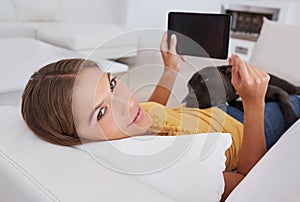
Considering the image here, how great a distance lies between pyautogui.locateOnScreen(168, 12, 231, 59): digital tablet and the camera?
1.08 m

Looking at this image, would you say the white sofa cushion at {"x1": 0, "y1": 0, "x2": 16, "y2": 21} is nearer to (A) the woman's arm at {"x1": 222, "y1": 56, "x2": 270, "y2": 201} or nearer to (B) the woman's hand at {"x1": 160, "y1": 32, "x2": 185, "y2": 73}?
(B) the woman's hand at {"x1": 160, "y1": 32, "x2": 185, "y2": 73}

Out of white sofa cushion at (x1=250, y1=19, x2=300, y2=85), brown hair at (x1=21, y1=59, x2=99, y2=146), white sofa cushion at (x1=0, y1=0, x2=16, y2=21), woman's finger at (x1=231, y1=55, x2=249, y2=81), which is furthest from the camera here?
white sofa cushion at (x1=0, y1=0, x2=16, y2=21)

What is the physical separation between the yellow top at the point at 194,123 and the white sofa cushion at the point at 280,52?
0.72 metres

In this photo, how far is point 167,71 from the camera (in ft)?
4.07

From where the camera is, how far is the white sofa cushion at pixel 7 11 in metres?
3.33

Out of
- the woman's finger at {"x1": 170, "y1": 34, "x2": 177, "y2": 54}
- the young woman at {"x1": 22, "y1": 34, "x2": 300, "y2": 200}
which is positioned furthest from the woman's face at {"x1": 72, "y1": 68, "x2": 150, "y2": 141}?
the woman's finger at {"x1": 170, "y1": 34, "x2": 177, "y2": 54}

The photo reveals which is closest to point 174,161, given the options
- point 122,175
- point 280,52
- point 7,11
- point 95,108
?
point 122,175

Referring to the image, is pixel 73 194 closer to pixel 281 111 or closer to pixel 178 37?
pixel 178 37

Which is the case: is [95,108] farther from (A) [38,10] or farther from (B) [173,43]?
(A) [38,10]

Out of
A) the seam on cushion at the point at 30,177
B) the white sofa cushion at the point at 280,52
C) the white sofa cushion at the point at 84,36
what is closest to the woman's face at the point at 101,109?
the seam on cushion at the point at 30,177

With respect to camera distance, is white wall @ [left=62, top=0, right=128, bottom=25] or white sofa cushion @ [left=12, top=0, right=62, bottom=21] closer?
white sofa cushion @ [left=12, top=0, right=62, bottom=21]

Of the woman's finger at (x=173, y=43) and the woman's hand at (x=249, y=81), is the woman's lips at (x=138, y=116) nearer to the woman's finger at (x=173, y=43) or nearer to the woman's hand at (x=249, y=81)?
the woman's hand at (x=249, y=81)

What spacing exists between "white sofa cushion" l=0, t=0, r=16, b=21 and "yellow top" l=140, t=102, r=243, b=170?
2804 mm

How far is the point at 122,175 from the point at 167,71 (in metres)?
0.71
